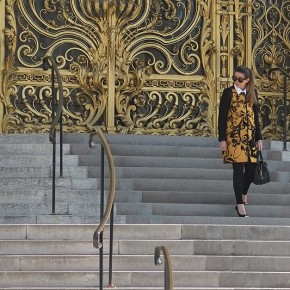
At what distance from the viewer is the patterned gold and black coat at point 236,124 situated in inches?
571

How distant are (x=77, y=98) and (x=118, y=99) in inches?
21.9

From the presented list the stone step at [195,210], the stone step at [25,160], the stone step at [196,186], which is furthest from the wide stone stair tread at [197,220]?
the stone step at [25,160]

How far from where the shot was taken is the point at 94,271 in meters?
12.2

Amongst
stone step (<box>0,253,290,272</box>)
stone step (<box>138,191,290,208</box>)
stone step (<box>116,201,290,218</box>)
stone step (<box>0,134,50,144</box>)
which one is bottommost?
stone step (<box>0,253,290,272</box>)

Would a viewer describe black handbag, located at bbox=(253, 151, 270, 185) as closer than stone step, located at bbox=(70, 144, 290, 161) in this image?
Yes

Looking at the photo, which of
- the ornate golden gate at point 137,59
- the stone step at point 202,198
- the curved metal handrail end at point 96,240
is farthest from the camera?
the ornate golden gate at point 137,59

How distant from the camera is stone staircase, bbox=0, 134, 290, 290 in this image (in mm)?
12289

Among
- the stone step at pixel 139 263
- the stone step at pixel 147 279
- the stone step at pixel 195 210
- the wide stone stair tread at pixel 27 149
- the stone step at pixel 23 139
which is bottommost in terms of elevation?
the stone step at pixel 147 279

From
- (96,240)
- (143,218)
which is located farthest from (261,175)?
(96,240)

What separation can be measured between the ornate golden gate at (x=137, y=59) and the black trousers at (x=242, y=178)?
338 centimetres

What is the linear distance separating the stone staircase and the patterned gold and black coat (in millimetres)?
725

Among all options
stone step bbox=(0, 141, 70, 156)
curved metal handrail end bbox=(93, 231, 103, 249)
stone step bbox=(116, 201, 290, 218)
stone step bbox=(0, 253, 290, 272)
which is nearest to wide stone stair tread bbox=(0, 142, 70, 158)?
stone step bbox=(0, 141, 70, 156)

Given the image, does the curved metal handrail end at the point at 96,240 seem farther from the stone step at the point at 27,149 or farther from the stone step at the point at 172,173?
the stone step at the point at 27,149

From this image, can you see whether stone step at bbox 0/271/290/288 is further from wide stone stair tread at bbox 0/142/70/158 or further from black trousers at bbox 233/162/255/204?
wide stone stair tread at bbox 0/142/70/158
